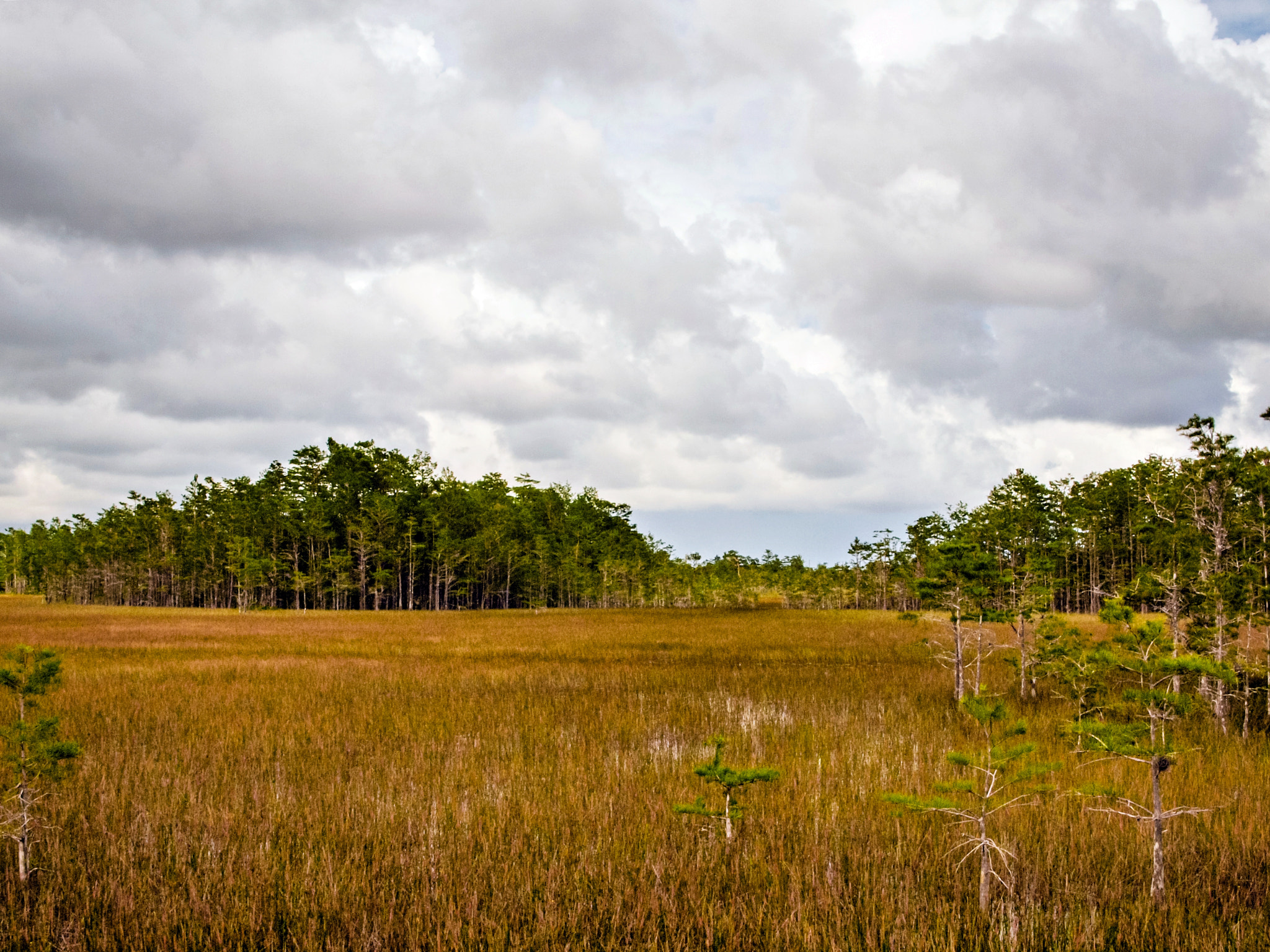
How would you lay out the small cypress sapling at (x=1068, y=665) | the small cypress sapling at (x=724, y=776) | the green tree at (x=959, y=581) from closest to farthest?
the small cypress sapling at (x=724, y=776)
the small cypress sapling at (x=1068, y=665)
the green tree at (x=959, y=581)

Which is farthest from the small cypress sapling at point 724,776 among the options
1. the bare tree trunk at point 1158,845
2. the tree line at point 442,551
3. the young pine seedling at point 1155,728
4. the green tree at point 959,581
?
the tree line at point 442,551

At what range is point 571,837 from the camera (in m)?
6.40

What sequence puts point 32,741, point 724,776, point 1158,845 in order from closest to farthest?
point 1158,845 → point 32,741 → point 724,776

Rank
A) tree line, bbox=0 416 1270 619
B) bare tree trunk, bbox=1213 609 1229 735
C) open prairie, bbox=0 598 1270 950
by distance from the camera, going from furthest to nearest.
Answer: tree line, bbox=0 416 1270 619 < bare tree trunk, bbox=1213 609 1229 735 < open prairie, bbox=0 598 1270 950

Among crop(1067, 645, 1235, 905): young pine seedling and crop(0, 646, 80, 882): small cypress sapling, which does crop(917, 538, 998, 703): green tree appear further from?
crop(0, 646, 80, 882): small cypress sapling

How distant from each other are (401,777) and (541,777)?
5.55ft

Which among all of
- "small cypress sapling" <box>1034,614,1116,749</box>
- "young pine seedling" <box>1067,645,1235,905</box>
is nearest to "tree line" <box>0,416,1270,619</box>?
"small cypress sapling" <box>1034,614,1116,749</box>

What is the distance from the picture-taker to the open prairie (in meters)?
4.65

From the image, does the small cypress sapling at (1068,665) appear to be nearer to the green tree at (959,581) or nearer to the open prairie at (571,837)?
the open prairie at (571,837)

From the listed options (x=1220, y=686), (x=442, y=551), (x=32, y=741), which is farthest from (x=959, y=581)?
(x=442, y=551)

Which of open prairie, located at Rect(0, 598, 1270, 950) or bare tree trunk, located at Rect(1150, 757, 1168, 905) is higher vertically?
bare tree trunk, located at Rect(1150, 757, 1168, 905)

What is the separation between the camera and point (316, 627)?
36.6m

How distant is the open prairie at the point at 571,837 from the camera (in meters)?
4.65

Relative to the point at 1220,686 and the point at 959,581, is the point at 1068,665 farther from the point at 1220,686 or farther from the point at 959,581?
the point at 959,581
